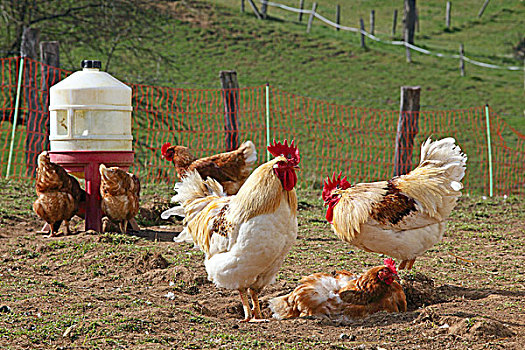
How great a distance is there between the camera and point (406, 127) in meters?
11.8

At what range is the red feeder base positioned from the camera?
7.32m

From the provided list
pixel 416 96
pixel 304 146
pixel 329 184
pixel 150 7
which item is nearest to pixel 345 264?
pixel 329 184

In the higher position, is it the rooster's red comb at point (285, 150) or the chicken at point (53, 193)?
the rooster's red comb at point (285, 150)

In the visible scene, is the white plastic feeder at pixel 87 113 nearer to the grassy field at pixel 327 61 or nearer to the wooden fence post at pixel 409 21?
the grassy field at pixel 327 61

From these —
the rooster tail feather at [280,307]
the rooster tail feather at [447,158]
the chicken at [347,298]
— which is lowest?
the rooster tail feather at [280,307]

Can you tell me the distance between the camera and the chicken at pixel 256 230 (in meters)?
4.52

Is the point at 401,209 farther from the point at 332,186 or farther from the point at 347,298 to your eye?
the point at 347,298

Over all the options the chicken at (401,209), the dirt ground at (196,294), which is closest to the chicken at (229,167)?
the dirt ground at (196,294)

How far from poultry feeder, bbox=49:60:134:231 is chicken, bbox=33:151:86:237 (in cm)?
15

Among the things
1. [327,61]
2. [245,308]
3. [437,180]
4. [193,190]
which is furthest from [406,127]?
[327,61]

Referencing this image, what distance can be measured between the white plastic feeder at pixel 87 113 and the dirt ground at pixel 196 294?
121cm

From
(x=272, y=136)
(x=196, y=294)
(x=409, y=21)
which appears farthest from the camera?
(x=409, y=21)

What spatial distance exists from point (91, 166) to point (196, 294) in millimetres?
2790

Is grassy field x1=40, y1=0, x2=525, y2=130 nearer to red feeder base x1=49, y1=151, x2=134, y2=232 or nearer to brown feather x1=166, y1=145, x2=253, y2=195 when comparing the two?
brown feather x1=166, y1=145, x2=253, y2=195
